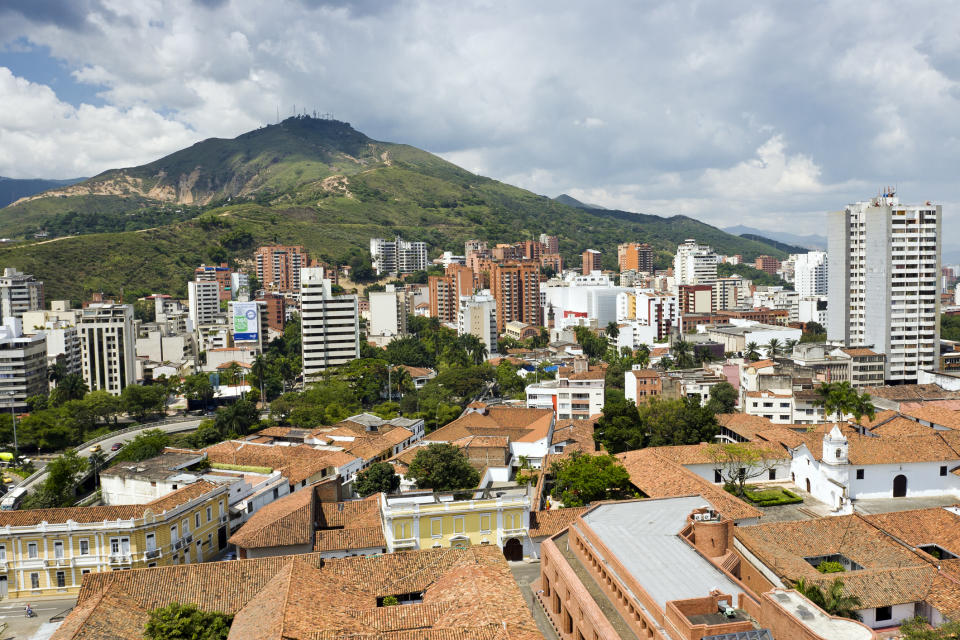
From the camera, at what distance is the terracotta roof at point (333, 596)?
865 inches

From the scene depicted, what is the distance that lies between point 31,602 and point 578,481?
82.4ft

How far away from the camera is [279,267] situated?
479 feet

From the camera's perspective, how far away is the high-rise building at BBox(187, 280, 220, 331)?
122 meters

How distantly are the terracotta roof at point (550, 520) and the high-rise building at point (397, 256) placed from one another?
5009 inches

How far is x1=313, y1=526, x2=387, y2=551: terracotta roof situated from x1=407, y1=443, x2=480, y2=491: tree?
20.3 ft

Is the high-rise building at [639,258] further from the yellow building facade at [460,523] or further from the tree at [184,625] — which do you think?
the tree at [184,625]

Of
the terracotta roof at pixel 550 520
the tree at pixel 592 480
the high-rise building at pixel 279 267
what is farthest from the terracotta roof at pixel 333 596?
the high-rise building at pixel 279 267

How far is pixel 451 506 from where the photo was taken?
33531mm

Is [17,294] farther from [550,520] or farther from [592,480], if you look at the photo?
[550,520]

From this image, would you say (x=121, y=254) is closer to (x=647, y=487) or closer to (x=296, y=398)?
(x=296, y=398)

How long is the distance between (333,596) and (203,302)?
351 feet

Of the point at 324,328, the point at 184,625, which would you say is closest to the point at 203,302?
the point at 324,328

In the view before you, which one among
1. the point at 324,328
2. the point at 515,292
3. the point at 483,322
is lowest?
the point at 483,322

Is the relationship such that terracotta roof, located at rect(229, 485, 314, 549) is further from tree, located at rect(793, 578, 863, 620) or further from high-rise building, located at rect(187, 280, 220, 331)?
high-rise building, located at rect(187, 280, 220, 331)
